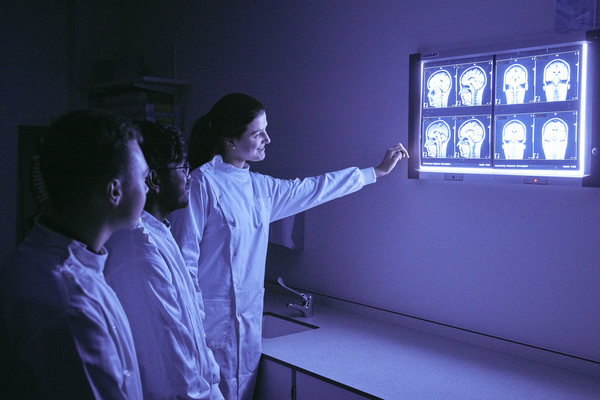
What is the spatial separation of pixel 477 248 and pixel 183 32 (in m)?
2.47

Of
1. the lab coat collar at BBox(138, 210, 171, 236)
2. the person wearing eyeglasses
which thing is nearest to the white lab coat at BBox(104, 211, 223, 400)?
the person wearing eyeglasses

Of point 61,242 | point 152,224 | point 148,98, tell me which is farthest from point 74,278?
point 148,98

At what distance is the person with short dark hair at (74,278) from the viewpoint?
2.88 feet

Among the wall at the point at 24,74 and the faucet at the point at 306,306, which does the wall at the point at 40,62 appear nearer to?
the wall at the point at 24,74

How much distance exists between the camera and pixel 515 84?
1.95m

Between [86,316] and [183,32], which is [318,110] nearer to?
[183,32]

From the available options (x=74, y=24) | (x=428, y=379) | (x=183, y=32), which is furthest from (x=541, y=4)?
(x=74, y=24)

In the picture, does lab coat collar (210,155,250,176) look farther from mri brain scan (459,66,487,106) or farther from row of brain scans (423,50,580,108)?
mri brain scan (459,66,487,106)

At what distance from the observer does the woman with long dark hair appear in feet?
6.77

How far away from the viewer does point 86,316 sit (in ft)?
2.97

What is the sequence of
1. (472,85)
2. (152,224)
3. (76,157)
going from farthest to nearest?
(472,85) < (152,224) < (76,157)

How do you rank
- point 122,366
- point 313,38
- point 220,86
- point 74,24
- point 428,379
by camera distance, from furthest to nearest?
point 74,24, point 220,86, point 313,38, point 428,379, point 122,366

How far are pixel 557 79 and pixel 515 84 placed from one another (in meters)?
0.14

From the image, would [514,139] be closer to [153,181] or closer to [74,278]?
[153,181]
